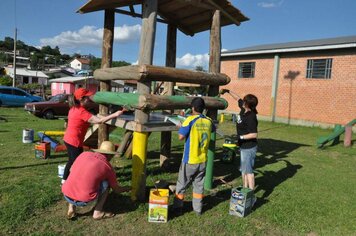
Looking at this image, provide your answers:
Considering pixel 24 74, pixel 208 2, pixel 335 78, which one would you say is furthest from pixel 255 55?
pixel 24 74

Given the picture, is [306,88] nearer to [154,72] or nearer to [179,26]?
[179,26]

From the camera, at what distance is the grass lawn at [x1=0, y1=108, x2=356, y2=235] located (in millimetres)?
4660

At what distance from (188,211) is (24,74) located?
6673 centimetres

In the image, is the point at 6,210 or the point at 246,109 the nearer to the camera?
the point at 6,210

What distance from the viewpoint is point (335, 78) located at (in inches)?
766

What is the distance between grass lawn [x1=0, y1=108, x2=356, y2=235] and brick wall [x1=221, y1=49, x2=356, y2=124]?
1076 centimetres

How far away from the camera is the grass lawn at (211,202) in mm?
4660

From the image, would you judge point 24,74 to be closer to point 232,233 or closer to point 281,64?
point 281,64

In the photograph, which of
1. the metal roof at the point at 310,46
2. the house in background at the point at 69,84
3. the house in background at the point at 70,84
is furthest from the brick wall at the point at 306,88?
the house in background at the point at 69,84

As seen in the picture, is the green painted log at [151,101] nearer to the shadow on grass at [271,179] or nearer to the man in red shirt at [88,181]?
the man in red shirt at [88,181]

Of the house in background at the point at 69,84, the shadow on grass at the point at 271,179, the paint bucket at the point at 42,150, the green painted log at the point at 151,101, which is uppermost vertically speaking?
the house in background at the point at 69,84

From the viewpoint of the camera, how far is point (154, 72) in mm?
5414

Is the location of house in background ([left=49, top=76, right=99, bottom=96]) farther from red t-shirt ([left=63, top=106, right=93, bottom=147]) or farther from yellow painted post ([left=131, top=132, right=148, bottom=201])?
yellow painted post ([left=131, top=132, right=148, bottom=201])

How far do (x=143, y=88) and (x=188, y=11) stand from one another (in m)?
3.33
